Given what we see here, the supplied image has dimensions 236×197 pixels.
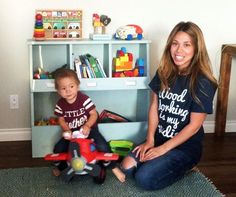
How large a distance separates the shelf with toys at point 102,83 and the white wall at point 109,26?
0.11 metres

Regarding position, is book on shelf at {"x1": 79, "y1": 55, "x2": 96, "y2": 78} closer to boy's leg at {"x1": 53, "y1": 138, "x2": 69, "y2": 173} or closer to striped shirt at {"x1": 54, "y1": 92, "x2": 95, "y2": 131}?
striped shirt at {"x1": 54, "y1": 92, "x2": 95, "y2": 131}

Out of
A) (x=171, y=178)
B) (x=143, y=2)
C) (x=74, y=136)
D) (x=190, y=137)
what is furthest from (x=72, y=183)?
(x=143, y=2)

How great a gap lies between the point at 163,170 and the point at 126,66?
0.81 meters

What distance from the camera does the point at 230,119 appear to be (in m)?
2.68

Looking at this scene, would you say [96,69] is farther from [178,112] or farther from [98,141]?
[178,112]

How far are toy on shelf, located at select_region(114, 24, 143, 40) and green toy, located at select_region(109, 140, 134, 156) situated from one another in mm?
633

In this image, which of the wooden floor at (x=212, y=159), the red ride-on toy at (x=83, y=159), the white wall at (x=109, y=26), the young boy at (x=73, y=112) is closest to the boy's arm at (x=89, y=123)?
the young boy at (x=73, y=112)

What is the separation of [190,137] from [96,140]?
51 cm

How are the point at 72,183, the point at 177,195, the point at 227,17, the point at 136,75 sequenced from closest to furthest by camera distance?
the point at 177,195 → the point at 72,183 → the point at 136,75 → the point at 227,17

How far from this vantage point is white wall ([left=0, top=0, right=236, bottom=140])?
2.30 metres

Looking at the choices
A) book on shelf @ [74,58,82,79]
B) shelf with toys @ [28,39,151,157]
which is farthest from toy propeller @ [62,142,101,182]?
book on shelf @ [74,58,82,79]

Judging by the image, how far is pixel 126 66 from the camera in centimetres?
233

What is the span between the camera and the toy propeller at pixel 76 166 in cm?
173

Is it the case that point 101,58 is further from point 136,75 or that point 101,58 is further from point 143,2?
point 143,2
